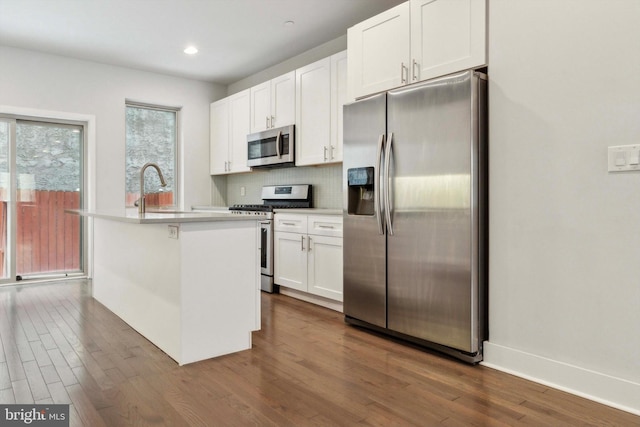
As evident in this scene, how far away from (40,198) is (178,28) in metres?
2.67

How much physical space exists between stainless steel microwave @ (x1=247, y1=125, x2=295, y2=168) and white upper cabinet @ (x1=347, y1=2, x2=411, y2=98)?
131 cm

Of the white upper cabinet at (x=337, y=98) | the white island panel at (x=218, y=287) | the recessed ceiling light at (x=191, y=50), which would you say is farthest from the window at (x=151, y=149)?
the white island panel at (x=218, y=287)

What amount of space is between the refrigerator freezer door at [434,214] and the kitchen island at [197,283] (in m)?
0.98

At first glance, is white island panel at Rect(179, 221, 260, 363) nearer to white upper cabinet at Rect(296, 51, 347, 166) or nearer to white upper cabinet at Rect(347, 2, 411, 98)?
white upper cabinet at Rect(347, 2, 411, 98)

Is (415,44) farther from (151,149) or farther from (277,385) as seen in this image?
(151,149)

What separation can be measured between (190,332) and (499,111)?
7.34 ft

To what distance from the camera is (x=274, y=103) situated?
4.75 metres

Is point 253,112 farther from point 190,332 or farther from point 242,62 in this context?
point 190,332

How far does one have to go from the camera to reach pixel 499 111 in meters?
2.46

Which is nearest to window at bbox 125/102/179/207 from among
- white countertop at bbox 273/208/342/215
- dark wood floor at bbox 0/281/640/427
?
white countertop at bbox 273/208/342/215

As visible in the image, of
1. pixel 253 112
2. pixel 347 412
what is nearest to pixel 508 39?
pixel 347 412

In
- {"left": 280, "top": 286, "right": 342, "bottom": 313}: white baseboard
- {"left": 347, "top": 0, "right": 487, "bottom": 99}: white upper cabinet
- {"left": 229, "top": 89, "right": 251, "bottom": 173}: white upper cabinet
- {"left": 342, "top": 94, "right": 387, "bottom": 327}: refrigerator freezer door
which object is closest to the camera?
{"left": 347, "top": 0, "right": 487, "bottom": 99}: white upper cabinet

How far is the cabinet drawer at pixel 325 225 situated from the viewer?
3648 millimetres

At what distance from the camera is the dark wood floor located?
1870 mm
